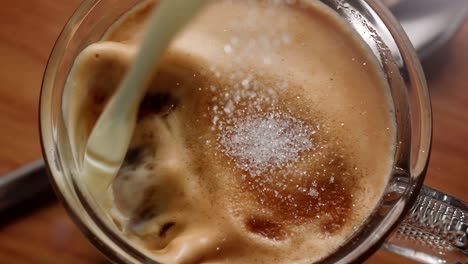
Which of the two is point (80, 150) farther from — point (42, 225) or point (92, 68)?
point (42, 225)

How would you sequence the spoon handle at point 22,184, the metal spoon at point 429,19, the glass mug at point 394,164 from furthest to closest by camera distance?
1. the metal spoon at point 429,19
2. the spoon handle at point 22,184
3. the glass mug at point 394,164

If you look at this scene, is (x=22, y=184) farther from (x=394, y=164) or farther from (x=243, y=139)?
(x=394, y=164)

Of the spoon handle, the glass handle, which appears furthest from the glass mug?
the spoon handle

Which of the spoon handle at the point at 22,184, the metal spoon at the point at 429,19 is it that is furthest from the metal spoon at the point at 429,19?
the spoon handle at the point at 22,184

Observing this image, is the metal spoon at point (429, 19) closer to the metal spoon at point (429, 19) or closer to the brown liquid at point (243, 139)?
the metal spoon at point (429, 19)

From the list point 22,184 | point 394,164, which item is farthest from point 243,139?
Result: point 22,184

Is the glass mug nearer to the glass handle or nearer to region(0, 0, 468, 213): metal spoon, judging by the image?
the glass handle

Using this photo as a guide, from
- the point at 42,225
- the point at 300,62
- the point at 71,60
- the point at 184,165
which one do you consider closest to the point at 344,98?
the point at 300,62
